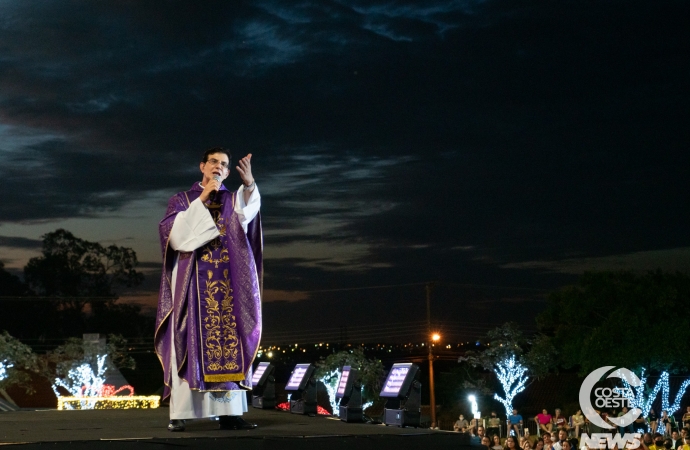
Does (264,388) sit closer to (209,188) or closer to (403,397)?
(403,397)

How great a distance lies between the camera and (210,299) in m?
7.56

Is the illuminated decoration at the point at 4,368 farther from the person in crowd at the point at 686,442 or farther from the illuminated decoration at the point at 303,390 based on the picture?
the person in crowd at the point at 686,442

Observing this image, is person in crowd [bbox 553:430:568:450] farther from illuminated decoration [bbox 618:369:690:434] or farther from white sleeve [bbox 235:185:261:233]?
illuminated decoration [bbox 618:369:690:434]

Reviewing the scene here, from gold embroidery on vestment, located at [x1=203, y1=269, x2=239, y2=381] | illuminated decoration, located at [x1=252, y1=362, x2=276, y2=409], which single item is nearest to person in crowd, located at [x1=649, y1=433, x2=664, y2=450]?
illuminated decoration, located at [x1=252, y1=362, x2=276, y2=409]

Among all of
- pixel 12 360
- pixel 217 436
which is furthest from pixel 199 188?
pixel 12 360

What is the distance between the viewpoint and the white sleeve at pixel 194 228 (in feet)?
24.2

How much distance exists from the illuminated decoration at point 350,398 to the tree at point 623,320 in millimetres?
23583

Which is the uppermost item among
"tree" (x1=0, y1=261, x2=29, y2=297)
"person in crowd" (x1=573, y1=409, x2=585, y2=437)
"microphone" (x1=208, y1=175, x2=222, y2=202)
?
"tree" (x1=0, y1=261, x2=29, y2=297)

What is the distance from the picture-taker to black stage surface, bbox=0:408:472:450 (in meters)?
6.45

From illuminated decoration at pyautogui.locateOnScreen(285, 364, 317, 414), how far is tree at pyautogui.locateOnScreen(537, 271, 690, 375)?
22.2 m

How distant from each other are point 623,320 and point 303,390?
2357cm

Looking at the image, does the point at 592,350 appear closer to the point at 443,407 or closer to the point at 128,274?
the point at 443,407

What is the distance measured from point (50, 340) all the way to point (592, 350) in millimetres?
29335

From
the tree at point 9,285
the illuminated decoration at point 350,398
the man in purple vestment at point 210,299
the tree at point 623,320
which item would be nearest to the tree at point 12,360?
the tree at point 9,285
